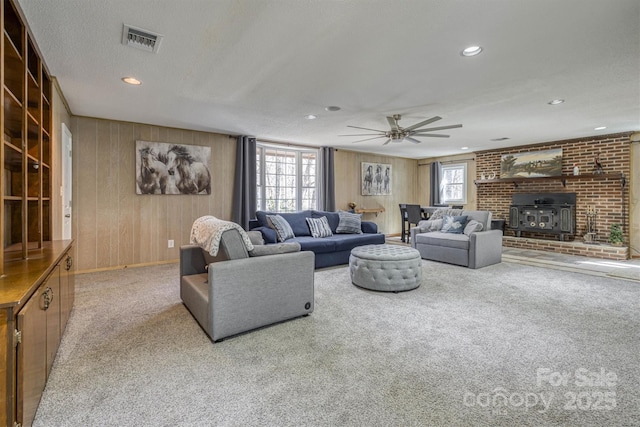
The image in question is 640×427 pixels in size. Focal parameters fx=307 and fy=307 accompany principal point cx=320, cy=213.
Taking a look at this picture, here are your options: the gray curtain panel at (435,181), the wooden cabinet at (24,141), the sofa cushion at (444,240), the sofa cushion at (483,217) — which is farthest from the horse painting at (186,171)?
the gray curtain panel at (435,181)

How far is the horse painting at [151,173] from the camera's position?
4867 millimetres

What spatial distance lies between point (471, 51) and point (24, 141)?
10.9 feet

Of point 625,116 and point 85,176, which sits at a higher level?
point 625,116

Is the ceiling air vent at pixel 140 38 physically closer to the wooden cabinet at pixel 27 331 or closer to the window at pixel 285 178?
the wooden cabinet at pixel 27 331

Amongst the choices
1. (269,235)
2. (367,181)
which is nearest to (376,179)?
(367,181)

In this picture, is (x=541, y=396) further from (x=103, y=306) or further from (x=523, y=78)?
(x=103, y=306)

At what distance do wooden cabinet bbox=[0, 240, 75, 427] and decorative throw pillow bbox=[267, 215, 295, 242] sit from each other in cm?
285

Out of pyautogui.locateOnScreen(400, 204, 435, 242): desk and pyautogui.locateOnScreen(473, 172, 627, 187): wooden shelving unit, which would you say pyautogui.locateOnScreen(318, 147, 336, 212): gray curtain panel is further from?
pyautogui.locateOnScreen(473, 172, 627, 187): wooden shelving unit

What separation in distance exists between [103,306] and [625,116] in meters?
7.18

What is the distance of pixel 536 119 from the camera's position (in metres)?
4.64

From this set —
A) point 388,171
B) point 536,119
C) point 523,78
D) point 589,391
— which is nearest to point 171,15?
point 523,78

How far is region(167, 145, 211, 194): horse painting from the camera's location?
5.13 m

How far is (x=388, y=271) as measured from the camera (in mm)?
3551

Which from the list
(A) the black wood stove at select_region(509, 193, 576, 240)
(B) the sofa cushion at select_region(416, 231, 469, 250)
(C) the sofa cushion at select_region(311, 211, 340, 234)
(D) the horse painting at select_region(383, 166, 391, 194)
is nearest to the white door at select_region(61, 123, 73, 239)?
(C) the sofa cushion at select_region(311, 211, 340, 234)
